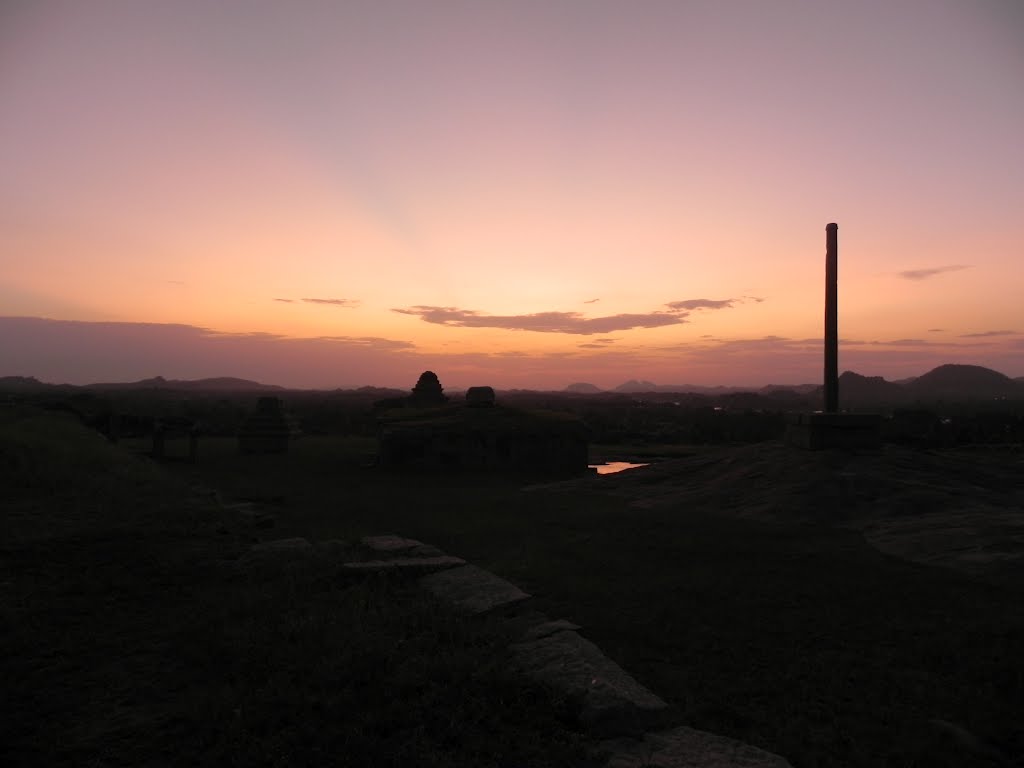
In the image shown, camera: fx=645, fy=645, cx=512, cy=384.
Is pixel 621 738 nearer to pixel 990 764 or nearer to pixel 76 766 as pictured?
pixel 990 764

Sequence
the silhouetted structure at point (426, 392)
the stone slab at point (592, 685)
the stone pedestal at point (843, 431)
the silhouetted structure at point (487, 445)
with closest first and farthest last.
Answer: the stone slab at point (592, 685) < the stone pedestal at point (843, 431) < the silhouetted structure at point (487, 445) < the silhouetted structure at point (426, 392)

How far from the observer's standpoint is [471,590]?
5.76 m

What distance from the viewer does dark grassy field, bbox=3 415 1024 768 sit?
3.27 m

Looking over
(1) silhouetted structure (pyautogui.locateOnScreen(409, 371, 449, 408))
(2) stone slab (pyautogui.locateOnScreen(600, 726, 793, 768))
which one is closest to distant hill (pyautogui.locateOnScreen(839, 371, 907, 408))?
(1) silhouetted structure (pyautogui.locateOnScreen(409, 371, 449, 408))

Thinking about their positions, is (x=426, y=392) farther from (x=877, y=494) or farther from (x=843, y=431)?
(x=877, y=494)

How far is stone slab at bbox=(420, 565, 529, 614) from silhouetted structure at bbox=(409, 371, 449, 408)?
24969mm

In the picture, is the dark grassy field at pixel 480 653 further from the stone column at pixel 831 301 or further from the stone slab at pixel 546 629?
the stone column at pixel 831 301

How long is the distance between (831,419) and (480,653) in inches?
414

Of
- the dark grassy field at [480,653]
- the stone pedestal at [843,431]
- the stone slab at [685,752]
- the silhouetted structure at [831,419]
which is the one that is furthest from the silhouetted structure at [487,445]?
the stone slab at [685,752]

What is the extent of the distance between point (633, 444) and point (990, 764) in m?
28.6

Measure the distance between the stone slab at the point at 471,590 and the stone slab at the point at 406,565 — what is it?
120 millimetres

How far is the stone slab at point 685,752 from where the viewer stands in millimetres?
3086

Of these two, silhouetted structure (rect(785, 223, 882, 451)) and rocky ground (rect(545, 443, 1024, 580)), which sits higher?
silhouetted structure (rect(785, 223, 882, 451))

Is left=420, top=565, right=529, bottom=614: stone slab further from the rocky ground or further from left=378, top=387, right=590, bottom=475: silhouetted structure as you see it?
left=378, top=387, right=590, bottom=475: silhouetted structure
